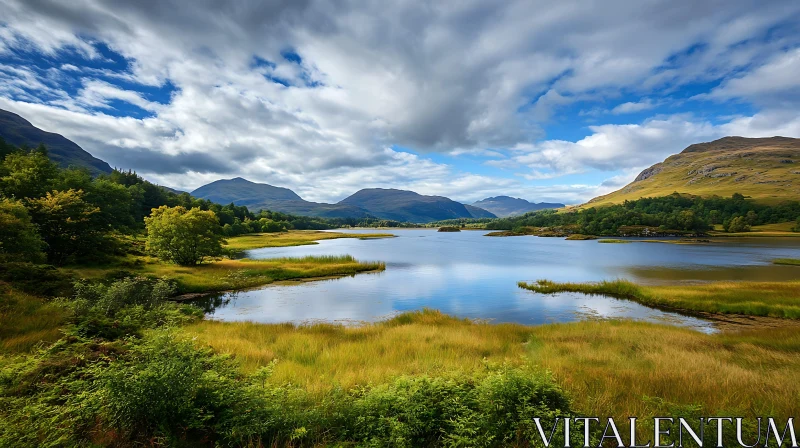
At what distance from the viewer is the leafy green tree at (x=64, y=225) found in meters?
32.8

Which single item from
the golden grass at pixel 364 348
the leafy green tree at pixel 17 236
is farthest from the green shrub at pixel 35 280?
the golden grass at pixel 364 348

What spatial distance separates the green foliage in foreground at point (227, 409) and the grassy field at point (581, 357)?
1.62 metres

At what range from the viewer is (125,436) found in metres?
6.03

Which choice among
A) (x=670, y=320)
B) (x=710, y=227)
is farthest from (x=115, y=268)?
(x=710, y=227)

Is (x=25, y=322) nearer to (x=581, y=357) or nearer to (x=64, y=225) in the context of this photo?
(x=581, y=357)

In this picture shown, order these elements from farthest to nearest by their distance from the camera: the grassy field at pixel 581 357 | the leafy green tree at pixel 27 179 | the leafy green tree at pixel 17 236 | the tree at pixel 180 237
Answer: the tree at pixel 180 237 < the leafy green tree at pixel 27 179 < the leafy green tree at pixel 17 236 < the grassy field at pixel 581 357

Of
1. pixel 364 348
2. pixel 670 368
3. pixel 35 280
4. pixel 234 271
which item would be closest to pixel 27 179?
pixel 234 271

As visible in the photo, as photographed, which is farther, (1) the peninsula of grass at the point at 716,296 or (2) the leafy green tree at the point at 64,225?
(2) the leafy green tree at the point at 64,225

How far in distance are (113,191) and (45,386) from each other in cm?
6599

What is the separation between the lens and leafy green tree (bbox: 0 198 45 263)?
74.0 ft

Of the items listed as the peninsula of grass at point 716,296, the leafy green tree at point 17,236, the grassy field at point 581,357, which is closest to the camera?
the grassy field at point 581,357

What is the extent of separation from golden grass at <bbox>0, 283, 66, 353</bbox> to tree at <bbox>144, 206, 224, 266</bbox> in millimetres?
33060

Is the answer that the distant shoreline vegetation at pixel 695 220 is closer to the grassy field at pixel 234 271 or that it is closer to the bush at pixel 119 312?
the grassy field at pixel 234 271

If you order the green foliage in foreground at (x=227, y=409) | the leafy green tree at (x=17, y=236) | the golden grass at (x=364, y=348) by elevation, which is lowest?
the golden grass at (x=364, y=348)
